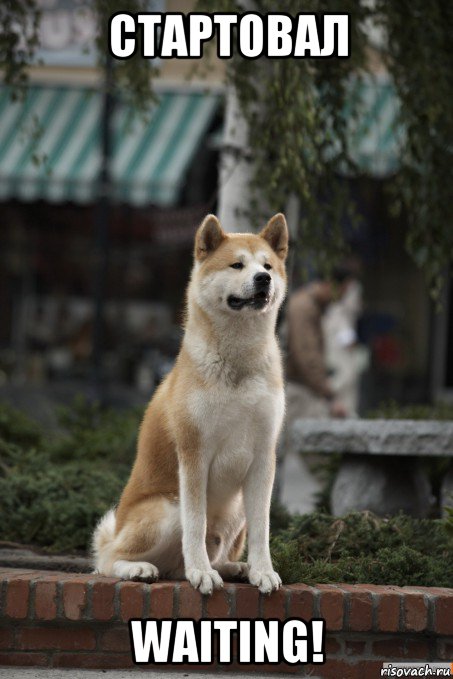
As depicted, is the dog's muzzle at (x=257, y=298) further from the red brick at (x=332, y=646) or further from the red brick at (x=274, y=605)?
the red brick at (x=332, y=646)

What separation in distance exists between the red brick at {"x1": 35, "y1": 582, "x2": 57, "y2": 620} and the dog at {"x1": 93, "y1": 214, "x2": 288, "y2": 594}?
268mm

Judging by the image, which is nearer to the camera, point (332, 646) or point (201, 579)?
point (201, 579)

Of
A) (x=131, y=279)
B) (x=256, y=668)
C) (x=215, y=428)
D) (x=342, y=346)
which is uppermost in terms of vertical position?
(x=131, y=279)

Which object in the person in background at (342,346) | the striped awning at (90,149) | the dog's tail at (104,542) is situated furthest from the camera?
the striped awning at (90,149)

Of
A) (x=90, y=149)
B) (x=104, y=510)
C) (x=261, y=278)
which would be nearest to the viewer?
(x=261, y=278)

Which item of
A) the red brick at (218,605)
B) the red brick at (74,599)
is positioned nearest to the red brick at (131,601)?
the red brick at (74,599)

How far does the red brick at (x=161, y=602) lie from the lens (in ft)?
14.0

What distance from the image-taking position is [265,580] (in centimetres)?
428

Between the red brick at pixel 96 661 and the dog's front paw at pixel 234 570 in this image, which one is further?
the dog's front paw at pixel 234 570

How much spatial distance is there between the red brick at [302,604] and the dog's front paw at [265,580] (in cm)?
8

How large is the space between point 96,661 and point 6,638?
0.37m

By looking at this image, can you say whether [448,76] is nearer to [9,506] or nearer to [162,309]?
[9,506]

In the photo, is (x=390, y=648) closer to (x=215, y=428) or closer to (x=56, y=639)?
(x=215, y=428)

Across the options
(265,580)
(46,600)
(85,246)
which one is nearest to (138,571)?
(46,600)
